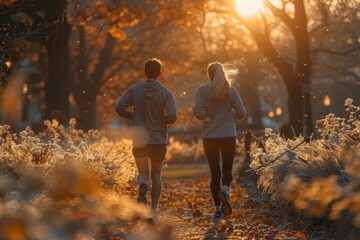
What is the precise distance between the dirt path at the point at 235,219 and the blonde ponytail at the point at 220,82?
5.27ft

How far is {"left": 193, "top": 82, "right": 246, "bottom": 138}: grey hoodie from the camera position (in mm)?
9805

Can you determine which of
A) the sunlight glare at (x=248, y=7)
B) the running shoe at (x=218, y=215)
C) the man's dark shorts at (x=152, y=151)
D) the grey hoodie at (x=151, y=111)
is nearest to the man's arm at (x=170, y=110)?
the grey hoodie at (x=151, y=111)

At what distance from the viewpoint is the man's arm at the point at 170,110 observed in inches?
363

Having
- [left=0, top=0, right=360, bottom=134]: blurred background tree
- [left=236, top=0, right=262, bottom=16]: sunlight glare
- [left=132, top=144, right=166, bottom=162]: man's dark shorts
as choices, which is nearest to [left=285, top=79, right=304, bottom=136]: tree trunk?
[left=0, top=0, right=360, bottom=134]: blurred background tree

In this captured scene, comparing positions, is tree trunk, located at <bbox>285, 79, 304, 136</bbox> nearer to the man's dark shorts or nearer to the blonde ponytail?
the blonde ponytail

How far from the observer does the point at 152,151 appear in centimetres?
930

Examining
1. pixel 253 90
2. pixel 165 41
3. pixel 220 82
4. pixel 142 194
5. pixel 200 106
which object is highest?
pixel 165 41

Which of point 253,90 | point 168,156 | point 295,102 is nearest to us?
point 295,102

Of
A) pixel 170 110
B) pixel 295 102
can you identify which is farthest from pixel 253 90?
pixel 170 110

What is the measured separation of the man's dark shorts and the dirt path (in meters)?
0.83

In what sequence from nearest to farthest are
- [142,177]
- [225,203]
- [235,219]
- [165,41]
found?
[142,177] < [225,203] < [235,219] < [165,41]

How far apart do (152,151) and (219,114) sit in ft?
3.52

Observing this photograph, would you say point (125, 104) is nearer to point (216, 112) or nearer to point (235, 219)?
point (216, 112)

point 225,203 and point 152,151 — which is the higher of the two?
point 152,151
